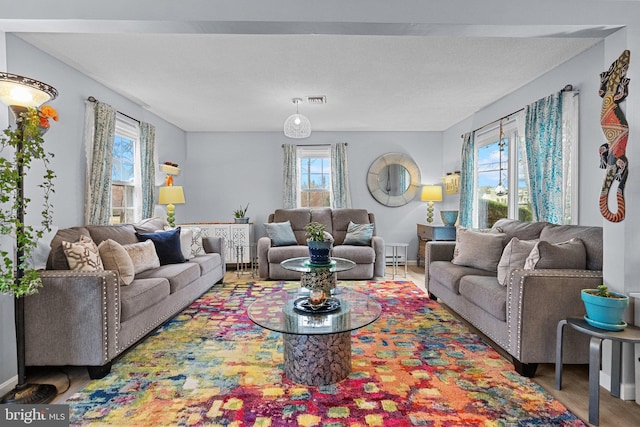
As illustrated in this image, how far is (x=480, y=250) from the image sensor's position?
3.27m

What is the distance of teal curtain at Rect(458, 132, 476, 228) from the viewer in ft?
16.2

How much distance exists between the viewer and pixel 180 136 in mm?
5879

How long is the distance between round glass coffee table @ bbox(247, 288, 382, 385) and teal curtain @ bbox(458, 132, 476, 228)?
336 cm

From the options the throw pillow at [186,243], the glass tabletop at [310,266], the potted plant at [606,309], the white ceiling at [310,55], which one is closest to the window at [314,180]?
the white ceiling at [310,55]

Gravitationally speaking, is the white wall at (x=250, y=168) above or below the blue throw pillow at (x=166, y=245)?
above

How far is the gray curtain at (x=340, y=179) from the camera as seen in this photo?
6008 mm

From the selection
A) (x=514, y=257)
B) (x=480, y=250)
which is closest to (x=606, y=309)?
(x=514, y=257)

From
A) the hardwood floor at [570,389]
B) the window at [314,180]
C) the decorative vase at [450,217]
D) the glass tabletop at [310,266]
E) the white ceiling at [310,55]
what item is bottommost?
the hardwood floor at [570,389]

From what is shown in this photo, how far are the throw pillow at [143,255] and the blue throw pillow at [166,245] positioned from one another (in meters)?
0.11

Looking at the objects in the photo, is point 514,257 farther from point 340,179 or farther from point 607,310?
point 340,179

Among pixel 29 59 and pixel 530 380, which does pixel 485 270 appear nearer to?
pixel 530 380

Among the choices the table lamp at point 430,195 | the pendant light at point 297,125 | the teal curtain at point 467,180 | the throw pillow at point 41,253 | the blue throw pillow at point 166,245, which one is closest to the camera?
the throw pillow at point 41,253

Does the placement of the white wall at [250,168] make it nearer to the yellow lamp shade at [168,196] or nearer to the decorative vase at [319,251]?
the yellow lamp shade at [168,196]

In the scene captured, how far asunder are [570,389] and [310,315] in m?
1.69
